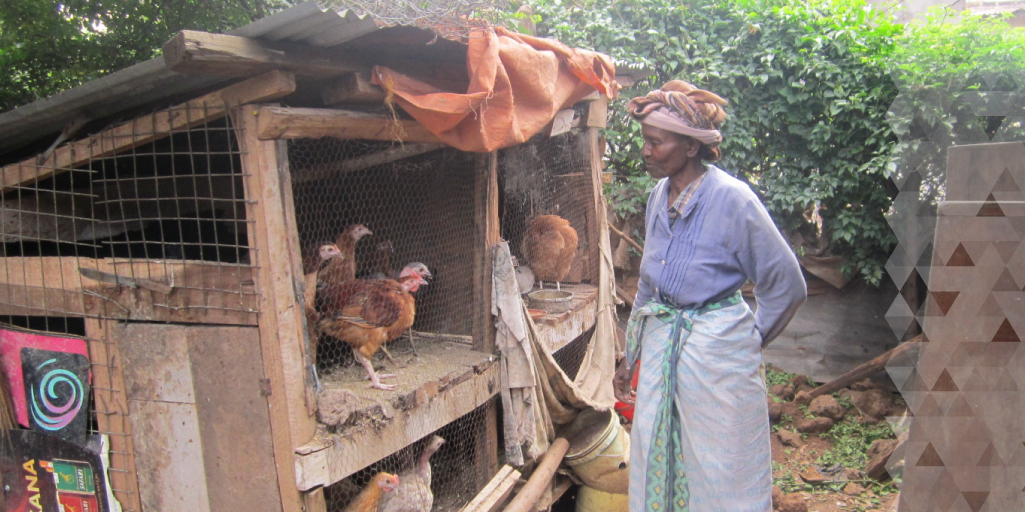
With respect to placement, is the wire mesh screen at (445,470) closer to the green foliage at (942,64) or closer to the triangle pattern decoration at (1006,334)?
the triangle pattern decoration at (1006,334)

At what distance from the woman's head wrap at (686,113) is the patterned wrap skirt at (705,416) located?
2.27 feet

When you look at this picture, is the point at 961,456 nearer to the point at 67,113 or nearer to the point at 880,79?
the point at 67,113

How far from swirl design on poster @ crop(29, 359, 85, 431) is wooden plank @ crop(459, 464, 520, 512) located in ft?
6.75

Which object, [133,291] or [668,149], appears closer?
[668,149]

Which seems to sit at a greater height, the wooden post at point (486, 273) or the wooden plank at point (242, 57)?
the wooden plank at point (242, 57)

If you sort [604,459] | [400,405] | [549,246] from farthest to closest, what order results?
[549,246], [604,459], [400,405]

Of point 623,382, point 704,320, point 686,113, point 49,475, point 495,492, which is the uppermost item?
point 686,113

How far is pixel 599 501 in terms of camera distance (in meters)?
4.31

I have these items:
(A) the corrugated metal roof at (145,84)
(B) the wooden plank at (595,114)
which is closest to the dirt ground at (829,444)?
(B) the wooden plank at (595,114)

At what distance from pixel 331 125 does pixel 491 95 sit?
0.72 m

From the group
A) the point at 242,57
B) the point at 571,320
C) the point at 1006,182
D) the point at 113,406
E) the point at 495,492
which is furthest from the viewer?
the point at 571,320

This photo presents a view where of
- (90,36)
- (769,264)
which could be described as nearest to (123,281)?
(769,264)

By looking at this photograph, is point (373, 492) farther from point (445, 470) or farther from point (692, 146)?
point (692, 146)

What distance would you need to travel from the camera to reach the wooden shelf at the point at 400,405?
2.54m
